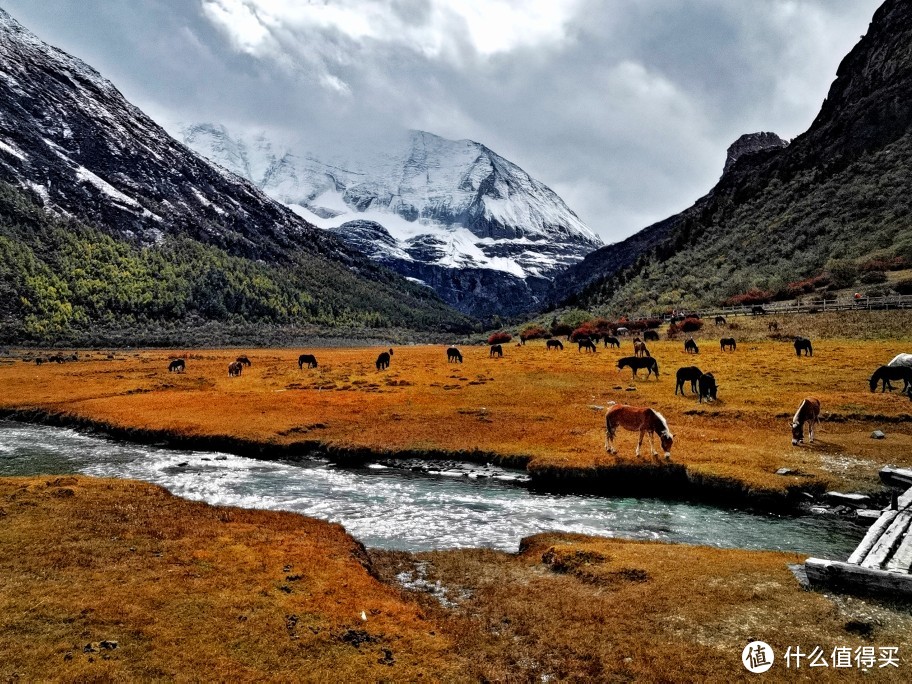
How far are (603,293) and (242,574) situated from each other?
550 ft

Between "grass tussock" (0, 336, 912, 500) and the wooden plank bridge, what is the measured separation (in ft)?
25.3

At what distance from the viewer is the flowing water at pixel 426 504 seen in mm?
16750

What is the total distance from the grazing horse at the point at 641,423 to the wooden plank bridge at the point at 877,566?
9753 mm

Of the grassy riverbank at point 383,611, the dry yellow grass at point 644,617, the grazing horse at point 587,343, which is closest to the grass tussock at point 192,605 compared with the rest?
the grassy riverbank at point 383,611

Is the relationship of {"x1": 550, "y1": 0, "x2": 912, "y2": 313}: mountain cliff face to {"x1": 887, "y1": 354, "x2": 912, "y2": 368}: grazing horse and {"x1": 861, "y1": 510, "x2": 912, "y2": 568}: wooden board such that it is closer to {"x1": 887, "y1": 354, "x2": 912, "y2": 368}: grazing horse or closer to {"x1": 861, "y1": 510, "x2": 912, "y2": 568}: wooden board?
{"x1": 887, "y1": 354, "x2": 912, "y2": 368}: grazing horse

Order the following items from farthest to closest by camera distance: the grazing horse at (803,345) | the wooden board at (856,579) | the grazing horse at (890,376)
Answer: the grazing horse at (803,345) → the grazing horse at (890,376) → the wooden board at (856,579)

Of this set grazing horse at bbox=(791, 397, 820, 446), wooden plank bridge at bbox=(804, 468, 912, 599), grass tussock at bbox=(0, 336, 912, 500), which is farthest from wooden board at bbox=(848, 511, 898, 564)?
grazing horse at bbox=(791, 397, 820, 446)

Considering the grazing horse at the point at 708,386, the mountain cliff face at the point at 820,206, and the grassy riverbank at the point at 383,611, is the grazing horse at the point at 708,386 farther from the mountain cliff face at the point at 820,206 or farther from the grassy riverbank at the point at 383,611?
the mountain cliff face at the point at 820,206

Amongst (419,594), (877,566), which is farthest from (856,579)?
(419,594)

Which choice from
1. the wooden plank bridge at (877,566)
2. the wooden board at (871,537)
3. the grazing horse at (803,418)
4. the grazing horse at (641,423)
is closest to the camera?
the wooden plank bridge at (877,566)

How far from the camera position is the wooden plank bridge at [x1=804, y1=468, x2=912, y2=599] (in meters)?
9.95

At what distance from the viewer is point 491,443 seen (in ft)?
91.0

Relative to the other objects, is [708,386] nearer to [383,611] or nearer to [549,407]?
[549,407]

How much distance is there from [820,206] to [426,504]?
12962 centimetres
